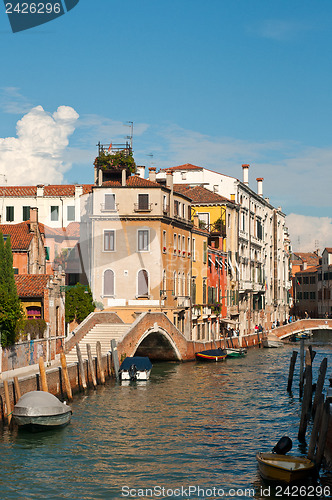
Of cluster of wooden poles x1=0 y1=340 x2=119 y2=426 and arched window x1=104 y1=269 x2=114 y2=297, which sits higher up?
arched window x1=104 y1=269 x2=114 y2=297

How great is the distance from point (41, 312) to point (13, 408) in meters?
13.2

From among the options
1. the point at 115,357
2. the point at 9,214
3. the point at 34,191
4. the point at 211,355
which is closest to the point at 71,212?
the point at 34,191

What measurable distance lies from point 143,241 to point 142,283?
2835mm

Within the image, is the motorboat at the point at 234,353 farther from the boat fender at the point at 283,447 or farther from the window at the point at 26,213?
the boat fender at the point at 283,447

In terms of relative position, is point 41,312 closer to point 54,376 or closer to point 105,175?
point 54,376

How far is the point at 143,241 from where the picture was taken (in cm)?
4816

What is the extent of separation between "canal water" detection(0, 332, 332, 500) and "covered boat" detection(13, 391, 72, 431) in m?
0.34

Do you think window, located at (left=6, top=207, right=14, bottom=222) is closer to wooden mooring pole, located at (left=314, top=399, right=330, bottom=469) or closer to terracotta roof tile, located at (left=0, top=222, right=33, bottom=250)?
terracotta roof tile, located at (left=0, top=222, right=33, bottom=250)

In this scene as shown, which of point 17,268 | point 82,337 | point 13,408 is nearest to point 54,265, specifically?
point 17,268

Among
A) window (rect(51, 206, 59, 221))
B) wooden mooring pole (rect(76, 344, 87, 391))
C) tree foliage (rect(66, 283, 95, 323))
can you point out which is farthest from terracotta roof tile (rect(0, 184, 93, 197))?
wooden mooring pole (rect(76, 344, 87, 391))

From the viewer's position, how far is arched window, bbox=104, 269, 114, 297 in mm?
48344

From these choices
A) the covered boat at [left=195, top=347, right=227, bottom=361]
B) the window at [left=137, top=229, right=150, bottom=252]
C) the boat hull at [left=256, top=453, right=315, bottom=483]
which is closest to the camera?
the boat hull at [left=256, top=453, right=315, bottom=483]

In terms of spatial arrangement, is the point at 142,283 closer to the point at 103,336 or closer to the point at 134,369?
the point at 103,336

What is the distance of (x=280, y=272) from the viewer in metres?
93.5
